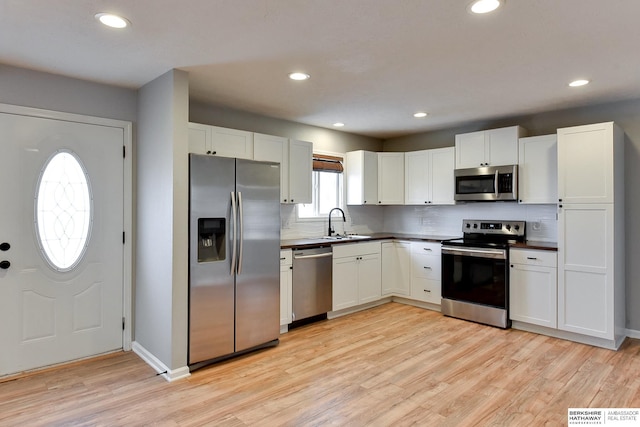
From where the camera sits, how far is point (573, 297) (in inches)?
151

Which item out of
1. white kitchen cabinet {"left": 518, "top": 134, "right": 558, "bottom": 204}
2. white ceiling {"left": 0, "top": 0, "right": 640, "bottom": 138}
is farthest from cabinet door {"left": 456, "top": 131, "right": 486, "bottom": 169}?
white ceiling {"left": 0, "top": 0, "right": 640, "bottom": 138}

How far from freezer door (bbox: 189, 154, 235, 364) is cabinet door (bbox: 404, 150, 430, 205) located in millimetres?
3014

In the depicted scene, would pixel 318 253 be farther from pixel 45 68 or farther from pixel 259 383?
pixel 45 68

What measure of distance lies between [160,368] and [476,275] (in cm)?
344

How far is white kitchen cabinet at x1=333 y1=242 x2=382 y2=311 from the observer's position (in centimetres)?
463

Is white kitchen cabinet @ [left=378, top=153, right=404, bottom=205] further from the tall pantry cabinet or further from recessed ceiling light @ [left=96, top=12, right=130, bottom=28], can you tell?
recessed ceiling light @ [left=96, top=12, right=130, bottom=28]

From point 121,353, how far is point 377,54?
343 centimetres

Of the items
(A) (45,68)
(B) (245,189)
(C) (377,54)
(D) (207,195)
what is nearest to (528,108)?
(C) (377,54)

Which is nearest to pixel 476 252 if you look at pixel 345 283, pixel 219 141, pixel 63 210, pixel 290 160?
pixel 345 283

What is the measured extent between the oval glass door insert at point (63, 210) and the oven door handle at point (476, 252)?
152 inches

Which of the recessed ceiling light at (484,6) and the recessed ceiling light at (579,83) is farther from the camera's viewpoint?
the recessed ceiling light at (579,83)

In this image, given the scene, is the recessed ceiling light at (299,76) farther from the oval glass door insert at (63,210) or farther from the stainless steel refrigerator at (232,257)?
the oval glass door insert at (63,210)

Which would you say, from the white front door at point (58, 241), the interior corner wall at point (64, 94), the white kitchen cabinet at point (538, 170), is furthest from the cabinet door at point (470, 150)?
the white front door at point (58, 241)

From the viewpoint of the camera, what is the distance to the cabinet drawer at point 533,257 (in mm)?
3951
